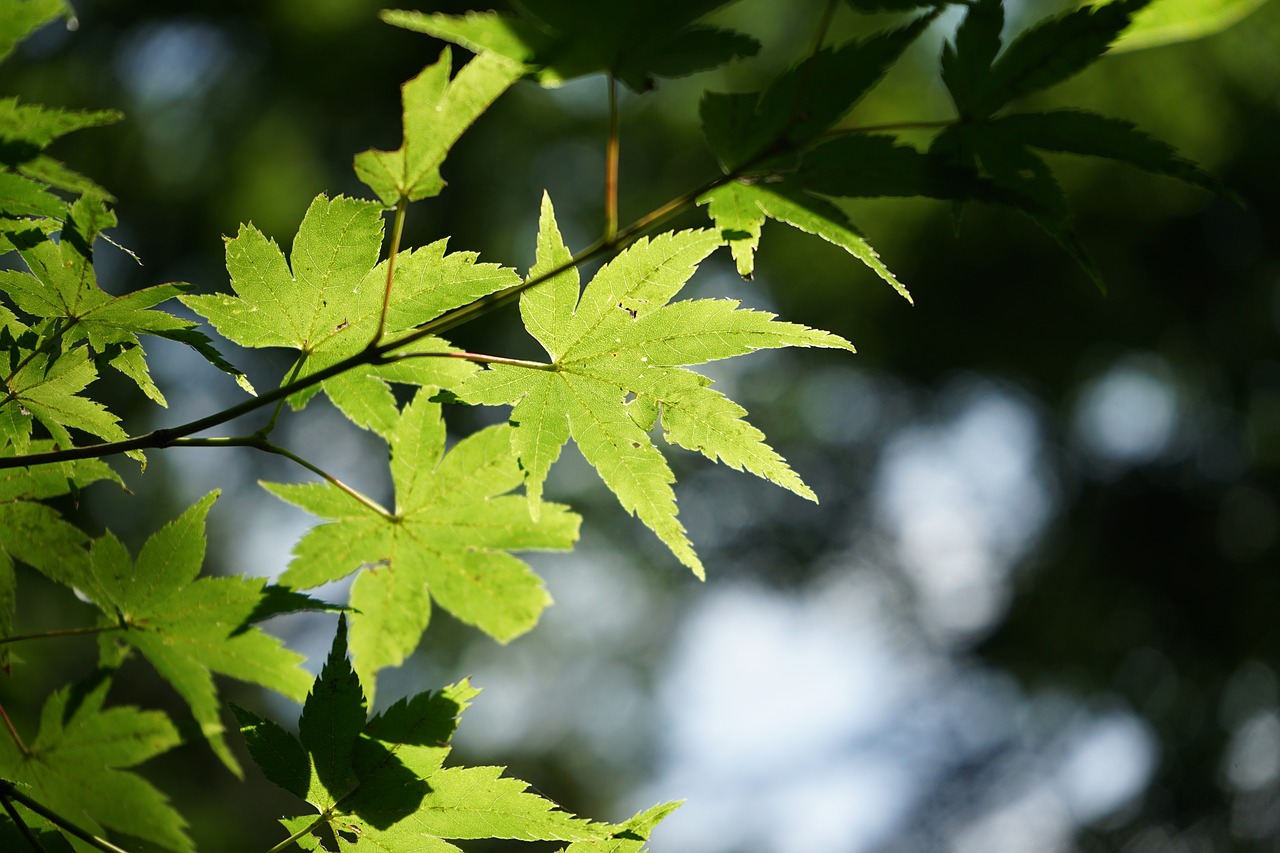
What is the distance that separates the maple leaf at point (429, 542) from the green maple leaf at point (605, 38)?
418 millimetres

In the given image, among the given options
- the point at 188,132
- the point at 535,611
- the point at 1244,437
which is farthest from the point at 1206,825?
the point at 188,132

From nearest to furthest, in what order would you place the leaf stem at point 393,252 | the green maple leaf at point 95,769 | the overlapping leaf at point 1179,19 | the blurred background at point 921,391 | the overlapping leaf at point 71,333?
the overlapping leaf at point 1179,19 → the leaf stem at point 393,252 → the overlapping leaf at point 71,333 → the green maple leaf at point 95,769 → the blurred background at point 921,391

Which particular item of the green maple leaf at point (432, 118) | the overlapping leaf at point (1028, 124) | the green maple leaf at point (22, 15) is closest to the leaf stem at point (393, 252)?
the green maple leaf at point (432, 118)

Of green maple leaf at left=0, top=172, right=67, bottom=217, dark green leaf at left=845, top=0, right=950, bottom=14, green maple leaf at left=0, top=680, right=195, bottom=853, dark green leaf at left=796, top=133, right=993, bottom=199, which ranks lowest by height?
green maple leaf at left=0, top=680, right=195, bottom=853

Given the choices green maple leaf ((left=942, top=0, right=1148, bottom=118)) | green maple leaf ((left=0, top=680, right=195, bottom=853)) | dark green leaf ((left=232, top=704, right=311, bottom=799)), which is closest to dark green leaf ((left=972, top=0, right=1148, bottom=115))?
green maple leaf ((left=942, top=0, right=1148, bottom=118))

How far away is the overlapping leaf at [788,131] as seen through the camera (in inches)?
21.4

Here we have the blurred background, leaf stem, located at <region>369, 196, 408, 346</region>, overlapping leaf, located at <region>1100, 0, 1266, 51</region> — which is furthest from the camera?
the blurred background

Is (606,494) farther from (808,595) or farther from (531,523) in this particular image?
(531,523)

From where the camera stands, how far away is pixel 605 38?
0.52m

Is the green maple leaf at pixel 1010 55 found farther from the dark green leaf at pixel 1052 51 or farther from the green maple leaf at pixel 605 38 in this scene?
the green maple leaf at pixel 605 38

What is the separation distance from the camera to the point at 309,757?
2.15ft

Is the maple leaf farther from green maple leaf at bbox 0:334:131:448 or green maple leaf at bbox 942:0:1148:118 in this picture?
green maple leaf at bbox 942:0:1148:118

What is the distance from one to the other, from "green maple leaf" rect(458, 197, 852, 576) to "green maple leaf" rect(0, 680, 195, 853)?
1.59 ft

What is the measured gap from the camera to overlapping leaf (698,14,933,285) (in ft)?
1.78
